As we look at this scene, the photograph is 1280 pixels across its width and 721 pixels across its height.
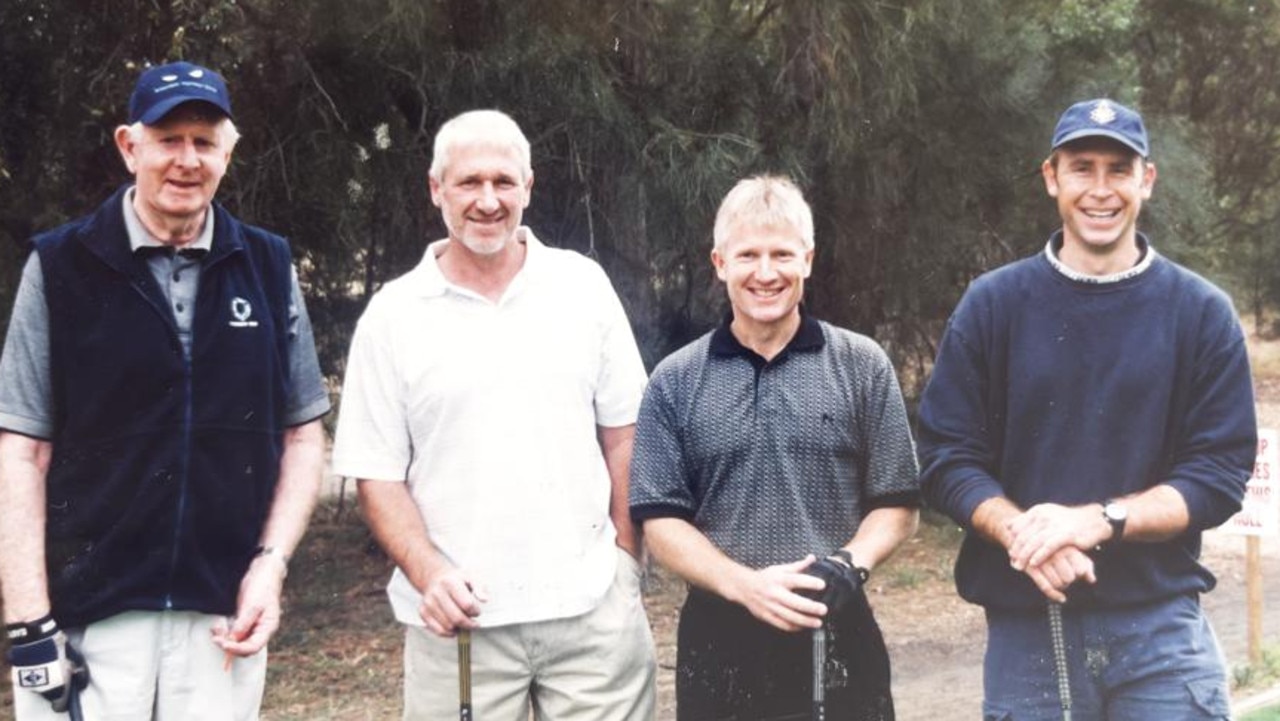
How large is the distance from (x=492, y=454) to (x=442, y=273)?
1.44 feet

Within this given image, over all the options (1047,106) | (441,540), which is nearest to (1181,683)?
(441,540)

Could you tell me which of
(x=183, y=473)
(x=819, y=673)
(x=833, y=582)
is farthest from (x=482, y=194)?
(x=819, y=673)

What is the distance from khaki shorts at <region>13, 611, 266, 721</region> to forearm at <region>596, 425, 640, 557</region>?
0.92m

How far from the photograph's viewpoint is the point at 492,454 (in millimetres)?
3500

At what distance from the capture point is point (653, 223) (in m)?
8.81

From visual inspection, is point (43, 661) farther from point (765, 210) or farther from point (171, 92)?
point (765, 210)

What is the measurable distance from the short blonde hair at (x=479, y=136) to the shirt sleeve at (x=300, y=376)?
1.38 feet

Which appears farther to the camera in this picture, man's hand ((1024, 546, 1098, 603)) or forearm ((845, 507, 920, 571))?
forearm ((845, 507, 920, 571))

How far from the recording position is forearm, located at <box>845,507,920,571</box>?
3324 millimetres

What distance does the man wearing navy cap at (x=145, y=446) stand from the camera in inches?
125

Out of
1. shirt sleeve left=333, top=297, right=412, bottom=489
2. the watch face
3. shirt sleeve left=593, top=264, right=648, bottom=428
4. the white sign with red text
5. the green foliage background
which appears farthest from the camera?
the green foliage background

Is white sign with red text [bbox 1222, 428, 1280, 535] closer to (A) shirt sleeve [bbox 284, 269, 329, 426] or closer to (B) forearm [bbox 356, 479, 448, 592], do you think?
(B) forearm [bbox 356, 479, 448, 592]

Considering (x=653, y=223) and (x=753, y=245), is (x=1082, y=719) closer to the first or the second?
(x=753, y=245)

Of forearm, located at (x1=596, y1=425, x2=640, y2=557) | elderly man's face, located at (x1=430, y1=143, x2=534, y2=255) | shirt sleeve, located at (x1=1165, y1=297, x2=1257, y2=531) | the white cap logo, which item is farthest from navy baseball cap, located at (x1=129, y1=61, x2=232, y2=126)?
shirt sleeve, located at (x1=1165, y1=297, x2=1257, y2=531)
